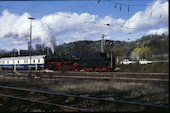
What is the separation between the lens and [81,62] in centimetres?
4941

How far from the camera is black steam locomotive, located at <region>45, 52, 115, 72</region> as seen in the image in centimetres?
4631

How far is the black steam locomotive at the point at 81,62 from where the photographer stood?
1823 inches

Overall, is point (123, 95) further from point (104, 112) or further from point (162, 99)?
point (104, 112)

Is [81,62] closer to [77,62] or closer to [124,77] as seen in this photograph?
[77,62]

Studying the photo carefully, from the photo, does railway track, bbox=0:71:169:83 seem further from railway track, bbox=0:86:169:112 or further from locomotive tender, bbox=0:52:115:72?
locomotive tender, bbox=0:52:115:72

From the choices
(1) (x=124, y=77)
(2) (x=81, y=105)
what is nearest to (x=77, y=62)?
(1) (x=124, y=77)

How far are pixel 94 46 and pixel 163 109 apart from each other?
3653 inches

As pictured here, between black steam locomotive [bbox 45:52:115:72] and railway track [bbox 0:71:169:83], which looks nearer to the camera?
railway track [bbox 0:71:169:83]

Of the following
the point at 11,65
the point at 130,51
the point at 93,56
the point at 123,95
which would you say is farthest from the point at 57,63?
the point at 123,95

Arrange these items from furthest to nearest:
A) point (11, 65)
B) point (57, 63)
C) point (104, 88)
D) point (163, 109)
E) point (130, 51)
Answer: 1. point (130, 51)
2. point (11, 65)
3. point (57, 63)
4. point (104, 88)
5. point (163, 109)

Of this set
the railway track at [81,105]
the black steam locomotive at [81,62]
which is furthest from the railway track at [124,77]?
the black steam locomotive at [81,62]

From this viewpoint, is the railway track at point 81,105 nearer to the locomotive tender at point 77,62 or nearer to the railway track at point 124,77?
the railway track at point 124,77

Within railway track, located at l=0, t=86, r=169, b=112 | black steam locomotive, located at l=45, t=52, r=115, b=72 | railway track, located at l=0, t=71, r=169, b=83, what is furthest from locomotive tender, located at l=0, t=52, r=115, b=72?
railway track, located at l=0, t=86, r=169, b=112

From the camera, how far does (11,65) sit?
72500 millimetres
